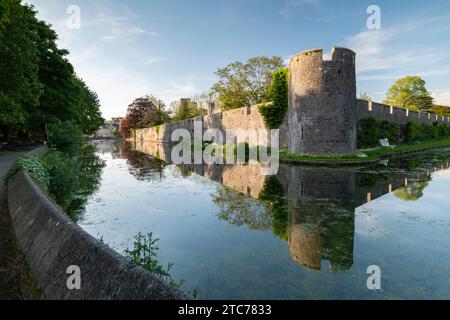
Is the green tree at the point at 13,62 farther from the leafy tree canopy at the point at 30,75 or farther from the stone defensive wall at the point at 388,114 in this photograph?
the stone defensive wall at the point at 388,114

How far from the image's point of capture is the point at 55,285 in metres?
3.13

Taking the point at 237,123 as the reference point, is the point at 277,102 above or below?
above

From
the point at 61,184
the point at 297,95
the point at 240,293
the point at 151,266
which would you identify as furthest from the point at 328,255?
the point at 297,95

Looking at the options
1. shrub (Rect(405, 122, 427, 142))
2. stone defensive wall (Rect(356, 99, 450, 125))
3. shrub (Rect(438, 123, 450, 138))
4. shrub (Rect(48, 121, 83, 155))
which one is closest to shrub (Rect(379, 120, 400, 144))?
stone defensive wall (Rect(356, 99, 450, 125))

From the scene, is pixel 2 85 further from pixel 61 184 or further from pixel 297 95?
pixel 297 95

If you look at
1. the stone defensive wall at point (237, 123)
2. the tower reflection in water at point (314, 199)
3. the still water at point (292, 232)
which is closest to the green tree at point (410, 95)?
the stone defensive wall at point (237, 123)

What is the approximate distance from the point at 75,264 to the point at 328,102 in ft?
58.1

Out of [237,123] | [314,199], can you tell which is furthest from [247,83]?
[314,199]

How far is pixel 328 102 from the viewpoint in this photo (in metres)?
18.0

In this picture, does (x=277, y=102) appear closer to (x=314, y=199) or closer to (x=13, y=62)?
(x=314, y=199)

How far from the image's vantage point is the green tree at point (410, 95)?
58.4 metres
